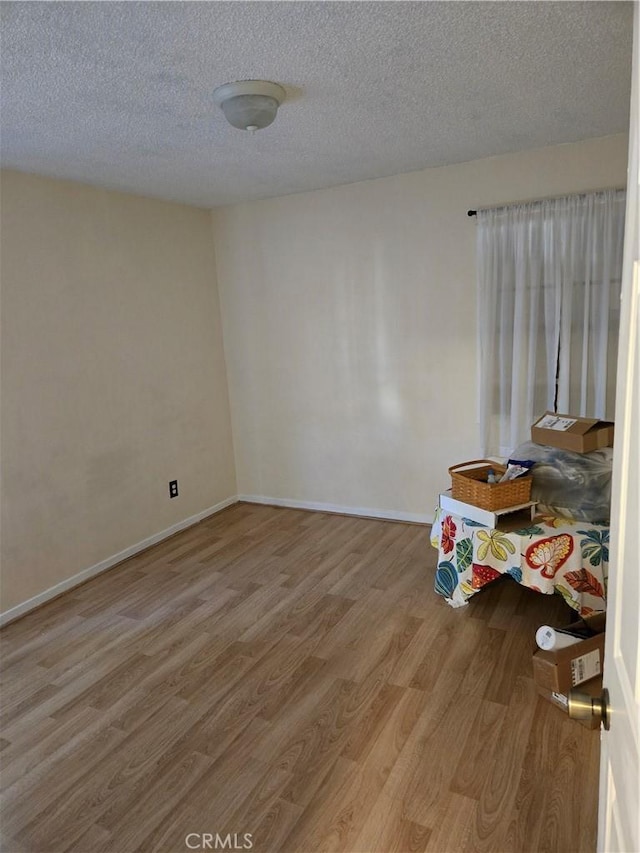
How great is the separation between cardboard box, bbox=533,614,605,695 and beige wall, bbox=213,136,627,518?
5.79 ft

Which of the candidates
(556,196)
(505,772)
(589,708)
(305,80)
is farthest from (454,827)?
(556,196)

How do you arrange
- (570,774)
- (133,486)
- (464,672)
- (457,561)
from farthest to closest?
1. (133,486)
2. (457,561)
3. (464,672)
4. (570,774)

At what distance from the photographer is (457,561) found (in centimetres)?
274

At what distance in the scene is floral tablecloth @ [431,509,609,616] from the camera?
2387 millimetres

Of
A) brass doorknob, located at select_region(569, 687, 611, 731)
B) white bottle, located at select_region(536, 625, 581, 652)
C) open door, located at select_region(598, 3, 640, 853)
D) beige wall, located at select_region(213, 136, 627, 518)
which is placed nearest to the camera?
open door, located at select_region(598, 3, 640, 853)

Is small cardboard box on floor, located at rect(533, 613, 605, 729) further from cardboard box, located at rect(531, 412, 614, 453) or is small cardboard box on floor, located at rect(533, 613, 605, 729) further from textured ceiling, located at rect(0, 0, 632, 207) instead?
textured ceiling, located at rect(0, 0, 632, 207)

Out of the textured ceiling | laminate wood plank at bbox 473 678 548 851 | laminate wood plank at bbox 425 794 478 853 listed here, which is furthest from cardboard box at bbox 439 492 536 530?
the textured ceiling

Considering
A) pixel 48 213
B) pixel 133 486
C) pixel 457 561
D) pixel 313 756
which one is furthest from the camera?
pixel 133 486

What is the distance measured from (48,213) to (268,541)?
2.48 metres

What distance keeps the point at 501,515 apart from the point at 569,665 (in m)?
0.70

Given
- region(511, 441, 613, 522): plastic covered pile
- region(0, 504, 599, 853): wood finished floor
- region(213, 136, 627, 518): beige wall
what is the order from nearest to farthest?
region(0, 504, 599, 853): wood finished floor < region(511, 441, 613, 522): plastic covered pile < region(213, 136, 627, 518): beige wall

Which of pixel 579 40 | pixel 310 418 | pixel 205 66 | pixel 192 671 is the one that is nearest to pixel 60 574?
pixel 192 671

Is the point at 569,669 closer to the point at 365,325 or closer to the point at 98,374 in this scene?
the point at 365,325

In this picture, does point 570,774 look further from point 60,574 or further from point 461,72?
point 60,574
